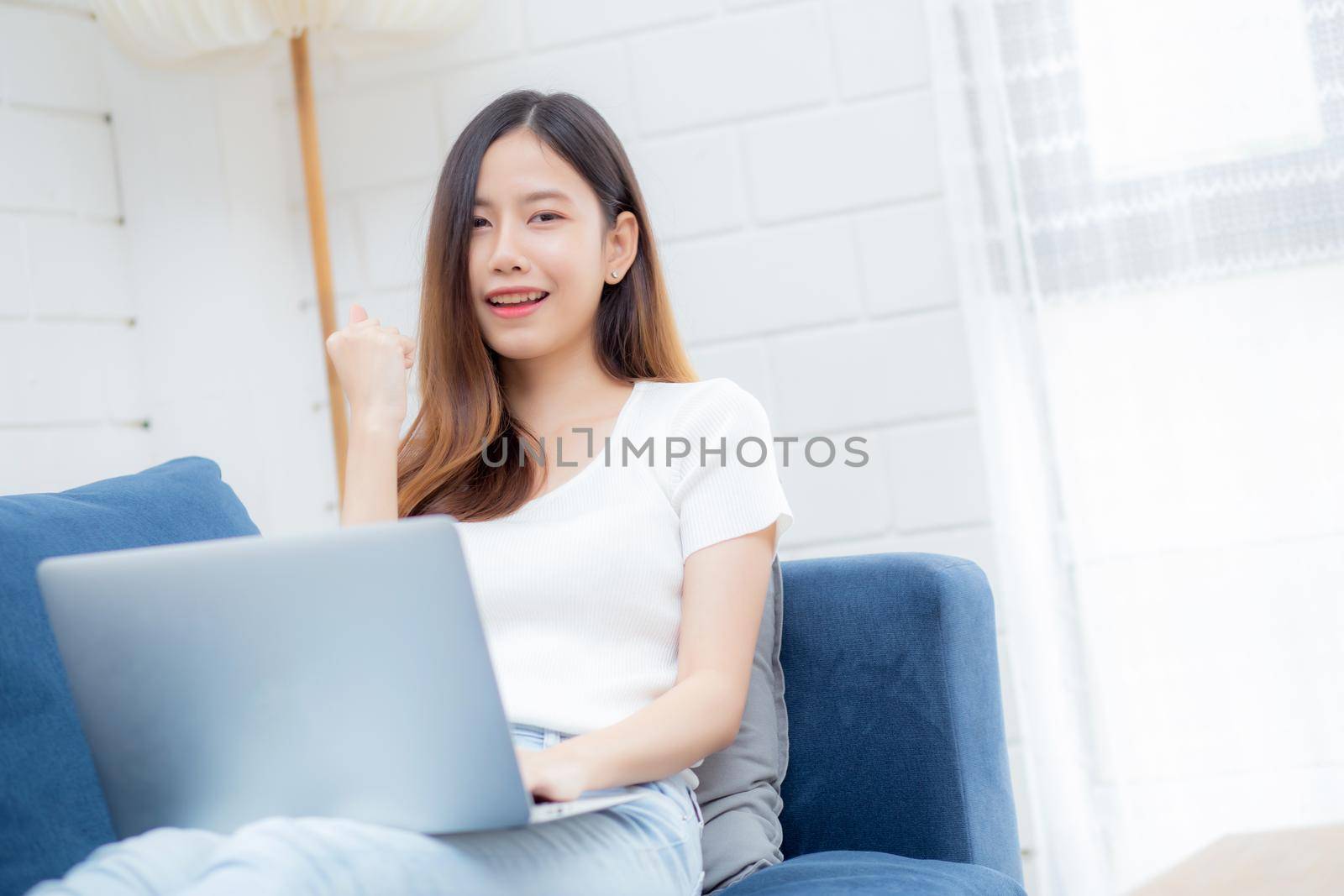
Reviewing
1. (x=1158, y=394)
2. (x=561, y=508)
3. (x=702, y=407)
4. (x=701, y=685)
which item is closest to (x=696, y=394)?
(x=702, y=407)

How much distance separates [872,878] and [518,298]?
2.42ft

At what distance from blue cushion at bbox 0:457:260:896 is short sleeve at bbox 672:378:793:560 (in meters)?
0.54

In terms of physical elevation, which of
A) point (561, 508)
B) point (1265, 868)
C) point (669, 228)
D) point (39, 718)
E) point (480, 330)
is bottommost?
point (1265, 868)

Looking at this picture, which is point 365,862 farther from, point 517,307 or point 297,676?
point 517,307

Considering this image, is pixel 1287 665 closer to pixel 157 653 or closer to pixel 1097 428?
pixel 1097 428

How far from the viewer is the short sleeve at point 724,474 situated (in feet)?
4.35

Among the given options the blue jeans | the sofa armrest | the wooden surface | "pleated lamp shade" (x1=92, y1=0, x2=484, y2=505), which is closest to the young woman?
the blue jeans

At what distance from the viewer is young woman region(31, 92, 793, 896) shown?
93 centimetres

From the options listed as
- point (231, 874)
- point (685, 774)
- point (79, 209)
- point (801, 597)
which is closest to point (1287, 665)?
point (801, 597)

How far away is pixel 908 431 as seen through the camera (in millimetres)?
2123

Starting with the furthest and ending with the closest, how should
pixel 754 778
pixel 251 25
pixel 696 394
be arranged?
pixel 251 25
pixel 696 394
pixel 754 778

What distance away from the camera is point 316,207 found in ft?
6.79

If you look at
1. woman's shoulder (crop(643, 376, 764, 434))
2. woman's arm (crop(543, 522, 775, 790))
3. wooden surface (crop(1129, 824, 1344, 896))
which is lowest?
wooden surface (crop(1129, 824, 1344, 896))

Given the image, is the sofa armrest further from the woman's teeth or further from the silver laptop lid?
the silver laptop lid
